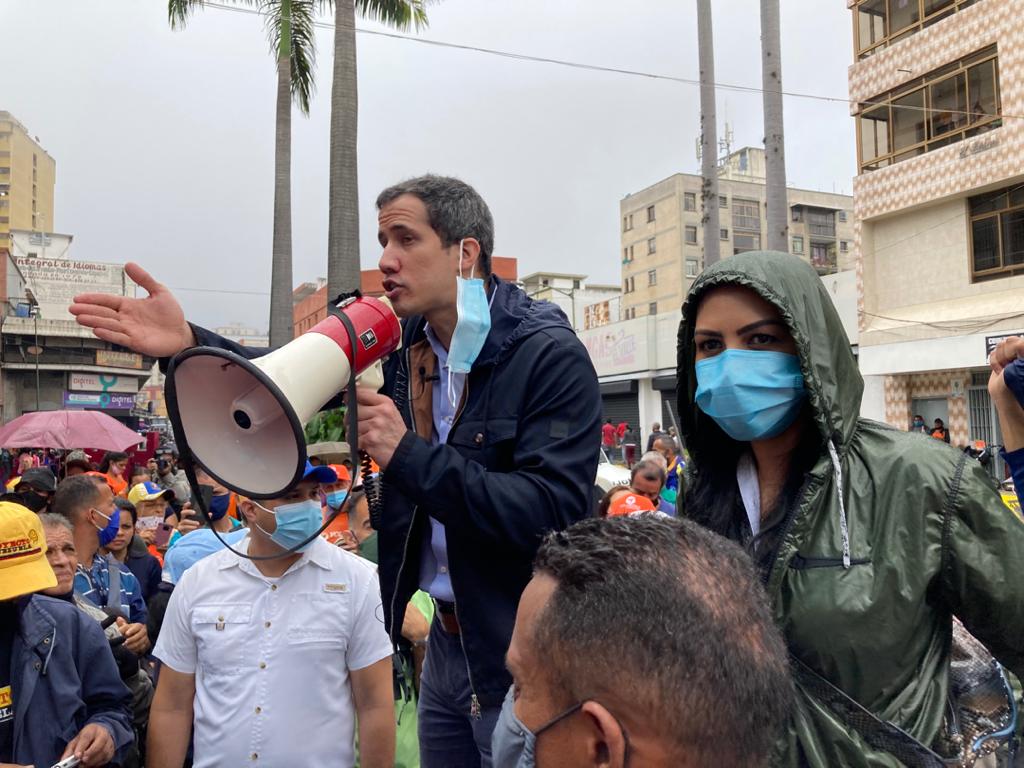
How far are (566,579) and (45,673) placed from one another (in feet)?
7.95

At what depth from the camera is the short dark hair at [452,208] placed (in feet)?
6.95

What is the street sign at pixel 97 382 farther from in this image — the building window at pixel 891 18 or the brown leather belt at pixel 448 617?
the brown leather belt at pixel 448 617

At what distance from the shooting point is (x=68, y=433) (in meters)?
11.7

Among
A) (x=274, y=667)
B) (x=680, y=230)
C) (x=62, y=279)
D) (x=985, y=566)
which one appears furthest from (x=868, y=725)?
(x=62, y=279)

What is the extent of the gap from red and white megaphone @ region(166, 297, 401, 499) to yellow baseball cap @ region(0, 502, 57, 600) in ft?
4.70

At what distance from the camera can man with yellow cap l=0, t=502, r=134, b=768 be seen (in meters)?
2.73

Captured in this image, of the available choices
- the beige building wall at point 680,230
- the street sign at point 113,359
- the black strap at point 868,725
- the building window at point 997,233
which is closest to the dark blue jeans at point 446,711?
the black strap at point 868,725

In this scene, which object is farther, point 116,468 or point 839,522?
point 116,468

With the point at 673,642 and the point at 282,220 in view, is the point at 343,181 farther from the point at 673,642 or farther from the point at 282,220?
the point at 673,642

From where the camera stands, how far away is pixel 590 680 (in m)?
1.07

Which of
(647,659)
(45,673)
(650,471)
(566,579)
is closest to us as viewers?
(647,659)

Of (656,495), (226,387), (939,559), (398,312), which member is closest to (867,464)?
(939,559)

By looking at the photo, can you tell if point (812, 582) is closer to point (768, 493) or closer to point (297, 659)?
point (768, 493)

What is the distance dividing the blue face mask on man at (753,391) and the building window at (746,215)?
173 ft
